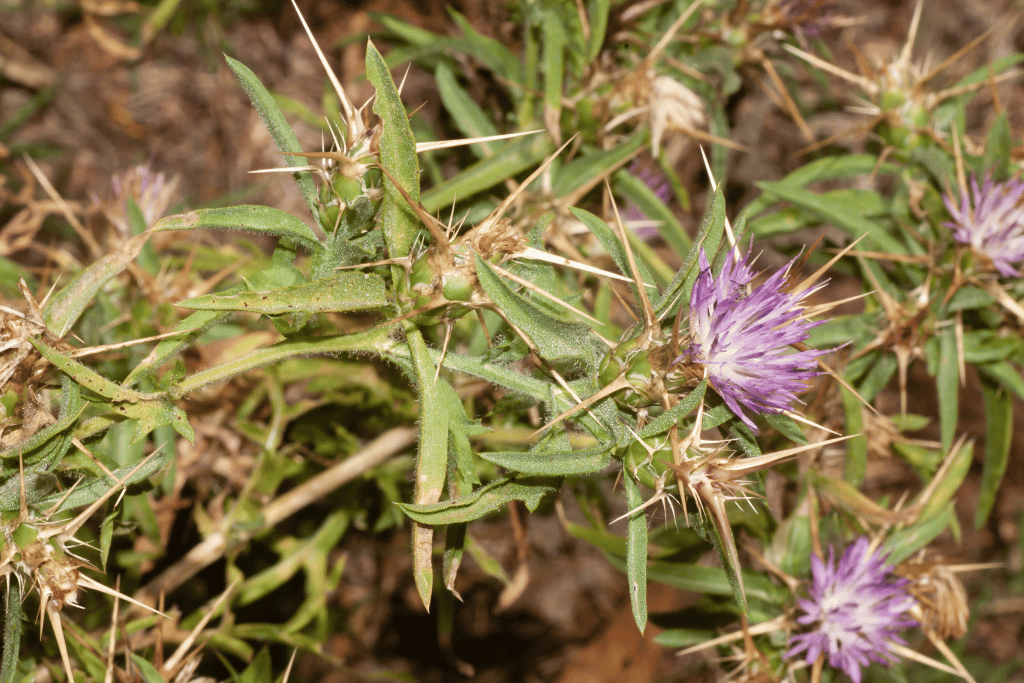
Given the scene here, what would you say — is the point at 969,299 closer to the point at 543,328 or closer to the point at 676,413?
the point at 676,413

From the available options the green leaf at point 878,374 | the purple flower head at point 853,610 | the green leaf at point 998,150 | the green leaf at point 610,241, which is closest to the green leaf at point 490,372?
the green leaf at point 610,241

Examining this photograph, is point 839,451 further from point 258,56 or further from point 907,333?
point 258,56

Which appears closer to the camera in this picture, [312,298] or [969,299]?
[312,298]

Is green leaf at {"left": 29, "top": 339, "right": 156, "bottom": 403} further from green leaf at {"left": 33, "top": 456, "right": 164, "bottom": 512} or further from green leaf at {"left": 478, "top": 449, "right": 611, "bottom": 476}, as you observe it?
green leaf at {"left": 478, "top": 449, "right": 611, "bottom": 476}

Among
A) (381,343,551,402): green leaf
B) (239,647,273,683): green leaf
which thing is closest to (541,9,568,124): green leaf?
(381,343,551,402): green leaf

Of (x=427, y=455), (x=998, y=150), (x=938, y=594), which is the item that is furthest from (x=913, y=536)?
(x=427, y=455)
